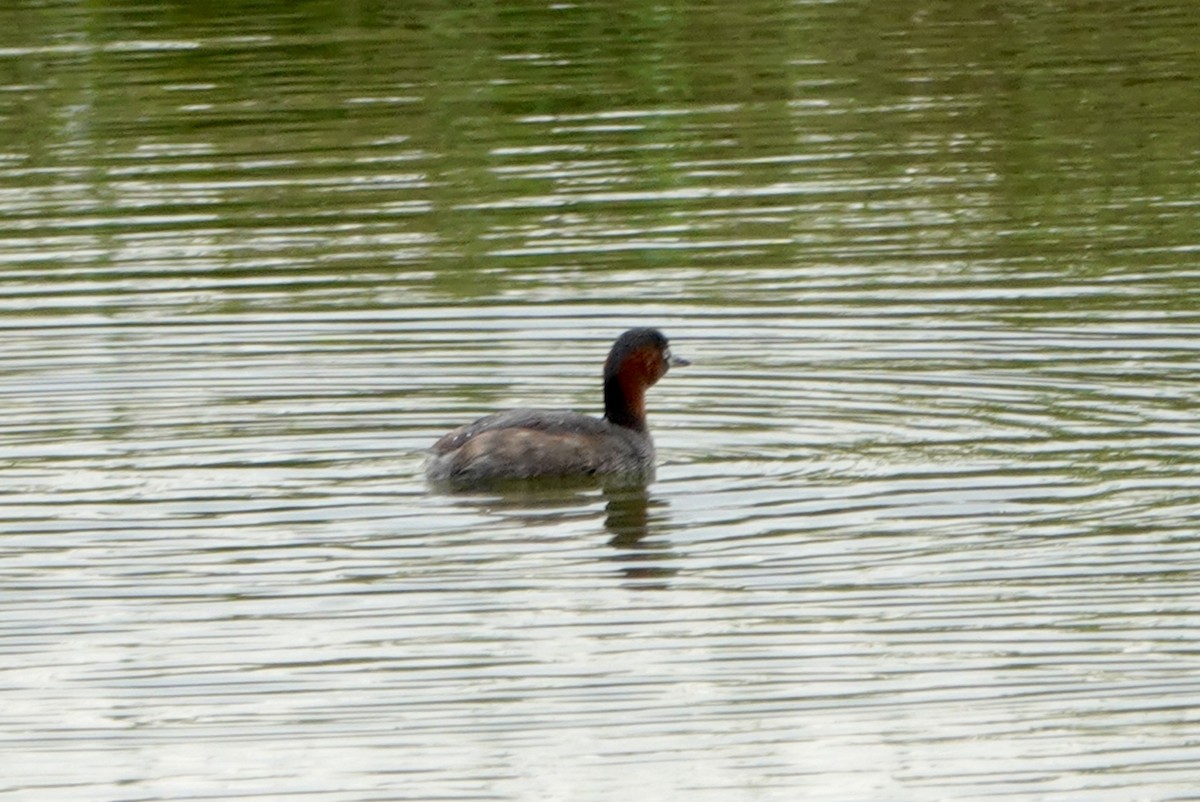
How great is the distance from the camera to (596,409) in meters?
14.0

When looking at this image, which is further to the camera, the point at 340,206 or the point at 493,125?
the point at 493,125

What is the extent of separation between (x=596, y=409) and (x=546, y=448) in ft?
5.50

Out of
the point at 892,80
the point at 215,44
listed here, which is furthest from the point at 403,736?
the point at 215,44

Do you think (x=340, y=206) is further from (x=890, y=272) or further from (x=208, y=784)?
(x=208, y=784)

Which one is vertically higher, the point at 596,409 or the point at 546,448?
the point at 546,448

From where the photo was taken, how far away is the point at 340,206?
62.8 feet

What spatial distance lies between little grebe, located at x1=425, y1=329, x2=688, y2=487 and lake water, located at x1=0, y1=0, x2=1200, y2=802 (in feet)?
0.49

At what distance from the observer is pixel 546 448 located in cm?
1238

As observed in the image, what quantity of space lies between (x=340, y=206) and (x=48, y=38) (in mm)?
8645

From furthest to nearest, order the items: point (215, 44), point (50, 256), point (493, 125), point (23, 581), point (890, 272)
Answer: point (215, 44)
point (493, 125)
point (50, 256)
point (890, 272)
point (23, 581)

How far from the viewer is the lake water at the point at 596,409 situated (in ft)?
29.9

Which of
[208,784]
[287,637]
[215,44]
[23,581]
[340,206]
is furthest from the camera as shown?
[215,44]

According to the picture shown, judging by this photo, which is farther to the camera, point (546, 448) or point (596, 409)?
point (596, 409)

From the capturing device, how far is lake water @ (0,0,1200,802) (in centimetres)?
911
